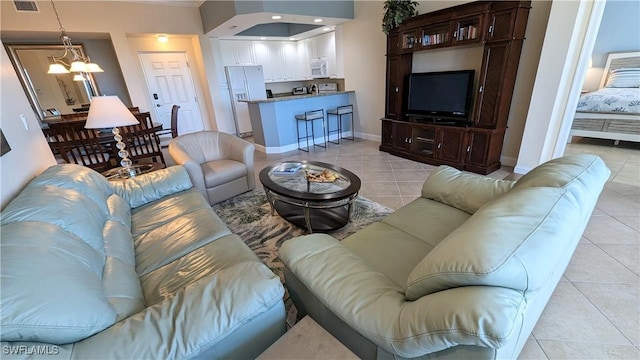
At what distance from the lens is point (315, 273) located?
109cm

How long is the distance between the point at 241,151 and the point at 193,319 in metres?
2.40

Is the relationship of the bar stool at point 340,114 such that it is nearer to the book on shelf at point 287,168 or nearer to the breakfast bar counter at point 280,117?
the breakfast bar counter at point 280,117

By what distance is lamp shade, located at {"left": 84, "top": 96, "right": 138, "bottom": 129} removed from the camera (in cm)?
213

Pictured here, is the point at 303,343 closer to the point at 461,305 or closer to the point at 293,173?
the point at 461,305

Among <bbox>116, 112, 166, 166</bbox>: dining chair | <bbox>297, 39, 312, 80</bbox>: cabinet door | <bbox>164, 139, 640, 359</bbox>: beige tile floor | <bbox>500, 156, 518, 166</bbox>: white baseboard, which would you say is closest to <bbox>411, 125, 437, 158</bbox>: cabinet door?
<bbox>164, 139, 640, 359</bbox>: beige tile floor

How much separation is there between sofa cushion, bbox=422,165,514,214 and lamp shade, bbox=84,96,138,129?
257cm

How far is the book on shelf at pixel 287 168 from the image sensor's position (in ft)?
8.78

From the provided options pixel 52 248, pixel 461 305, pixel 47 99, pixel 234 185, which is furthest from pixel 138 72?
pixel 461 305

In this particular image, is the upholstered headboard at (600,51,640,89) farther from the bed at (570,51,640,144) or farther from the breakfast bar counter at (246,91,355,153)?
the breakfast bar counter at (246,91,355,153)

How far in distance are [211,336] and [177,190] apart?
1700 millimetres

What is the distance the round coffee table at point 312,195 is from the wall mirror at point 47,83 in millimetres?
5376

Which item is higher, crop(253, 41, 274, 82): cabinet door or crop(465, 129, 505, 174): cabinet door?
crop(253, 41, 274, 82): cabinet door

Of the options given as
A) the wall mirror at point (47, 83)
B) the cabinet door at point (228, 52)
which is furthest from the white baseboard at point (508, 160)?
the wall mirror at point (47, 83)

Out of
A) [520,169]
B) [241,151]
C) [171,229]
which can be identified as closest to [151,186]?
[171,229]
